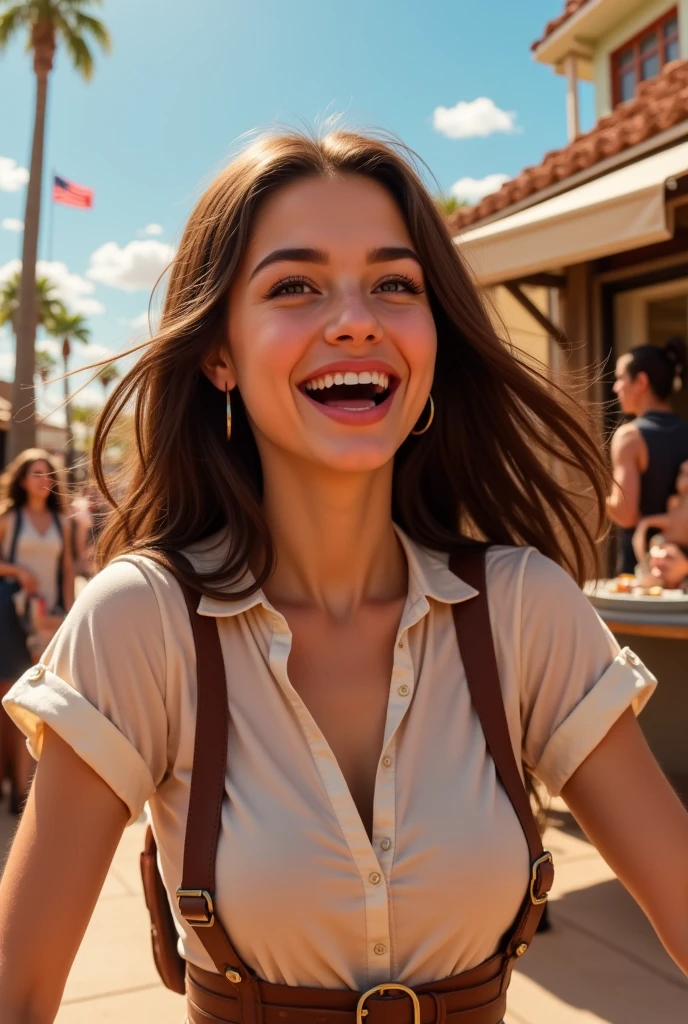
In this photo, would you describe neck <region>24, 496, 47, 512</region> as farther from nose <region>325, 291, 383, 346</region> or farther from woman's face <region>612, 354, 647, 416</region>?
nose <region>325, 291, 383, 346</region>

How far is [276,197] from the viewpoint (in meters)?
1.53

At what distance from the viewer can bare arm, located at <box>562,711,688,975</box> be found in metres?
1.29

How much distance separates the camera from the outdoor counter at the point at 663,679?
3492mm

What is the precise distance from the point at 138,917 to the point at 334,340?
9.23 ft

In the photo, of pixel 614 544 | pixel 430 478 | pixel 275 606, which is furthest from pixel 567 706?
pixel 614 544

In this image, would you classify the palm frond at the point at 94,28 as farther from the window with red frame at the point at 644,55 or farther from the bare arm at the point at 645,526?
the bare arm at the point at 645,526

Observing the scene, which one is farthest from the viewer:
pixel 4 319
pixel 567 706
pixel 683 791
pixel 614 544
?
pixel 4 319

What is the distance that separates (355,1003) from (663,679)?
3.17 metres

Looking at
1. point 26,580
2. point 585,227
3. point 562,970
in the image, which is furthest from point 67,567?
point 562,970

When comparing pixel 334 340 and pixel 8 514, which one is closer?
pixel 334 340

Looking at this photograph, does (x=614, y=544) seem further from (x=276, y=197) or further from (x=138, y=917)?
(x=276, y=197)

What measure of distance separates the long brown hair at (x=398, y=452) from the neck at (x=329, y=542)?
0.17 ft

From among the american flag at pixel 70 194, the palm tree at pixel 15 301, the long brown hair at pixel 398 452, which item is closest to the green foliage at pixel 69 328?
the palm tree at pixel 15 301

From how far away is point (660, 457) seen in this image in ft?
13.7
